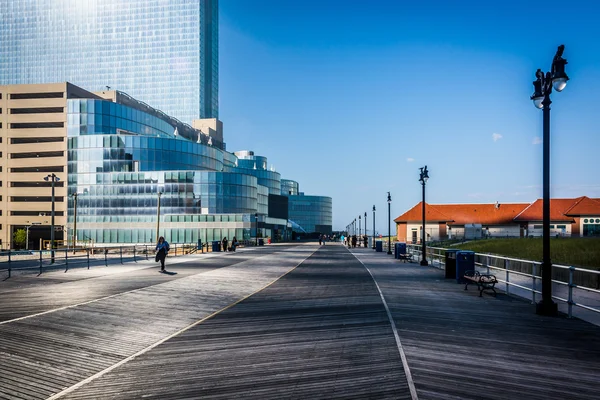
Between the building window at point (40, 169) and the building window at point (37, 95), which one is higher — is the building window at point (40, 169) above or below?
below

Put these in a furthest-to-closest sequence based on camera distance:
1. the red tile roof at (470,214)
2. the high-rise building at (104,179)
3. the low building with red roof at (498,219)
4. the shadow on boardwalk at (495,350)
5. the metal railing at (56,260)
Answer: the red tile roof at (470,214)
the high-rise building at (104,179)
the low building with red roof at (498,219)
the metal railing at (56,260)
the shadow on boardwalk at (495,350)

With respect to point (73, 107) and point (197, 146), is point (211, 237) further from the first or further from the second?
point (73, 107)

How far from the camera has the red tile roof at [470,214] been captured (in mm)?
88500

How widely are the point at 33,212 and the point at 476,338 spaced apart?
106 m

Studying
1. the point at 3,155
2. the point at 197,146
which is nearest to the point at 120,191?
the point at 197,146

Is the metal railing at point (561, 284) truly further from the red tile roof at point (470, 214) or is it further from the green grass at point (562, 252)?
the red tile roof at point (470, 214)

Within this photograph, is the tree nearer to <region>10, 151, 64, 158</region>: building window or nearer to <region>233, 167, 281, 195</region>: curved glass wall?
<region>10, 151, 64, 158</region>: building window

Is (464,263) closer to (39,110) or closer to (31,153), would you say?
(31,153)

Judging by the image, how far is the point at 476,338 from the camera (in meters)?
9.21

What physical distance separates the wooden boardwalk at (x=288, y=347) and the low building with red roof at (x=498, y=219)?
7119cm

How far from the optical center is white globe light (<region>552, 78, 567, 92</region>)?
11.7 meters

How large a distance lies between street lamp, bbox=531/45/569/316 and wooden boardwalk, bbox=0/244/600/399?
696 millimetres

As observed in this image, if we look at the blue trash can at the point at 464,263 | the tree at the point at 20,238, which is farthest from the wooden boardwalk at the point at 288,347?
the tree at the point at 20,238

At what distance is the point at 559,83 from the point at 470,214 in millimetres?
83040
